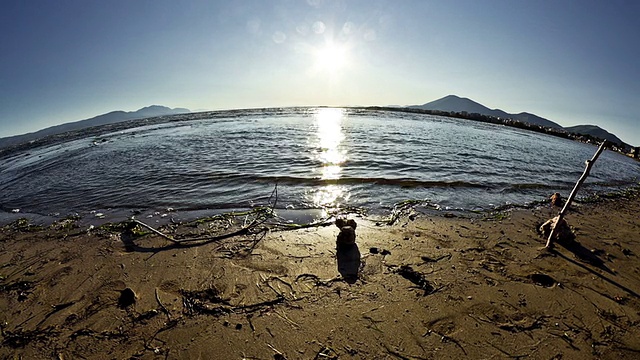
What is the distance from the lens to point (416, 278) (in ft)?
16.5

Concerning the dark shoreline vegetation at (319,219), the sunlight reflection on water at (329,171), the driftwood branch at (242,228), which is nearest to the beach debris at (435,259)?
the dark shoreline vegetation at (319,219)

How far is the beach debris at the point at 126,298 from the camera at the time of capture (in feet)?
14.5

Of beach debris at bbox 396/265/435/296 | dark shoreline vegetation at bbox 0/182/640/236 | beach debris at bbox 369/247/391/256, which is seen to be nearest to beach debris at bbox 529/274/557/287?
beach debris at bbox 396/265/435/296

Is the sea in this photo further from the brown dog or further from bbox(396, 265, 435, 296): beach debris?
bbox(396, 265, 435, 296): beach debris

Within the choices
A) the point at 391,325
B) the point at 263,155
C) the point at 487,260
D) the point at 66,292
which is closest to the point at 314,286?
the point at 391,325

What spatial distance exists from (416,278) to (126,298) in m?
5.33

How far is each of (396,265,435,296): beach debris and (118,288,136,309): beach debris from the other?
194 inches

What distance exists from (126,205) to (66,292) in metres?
5.14

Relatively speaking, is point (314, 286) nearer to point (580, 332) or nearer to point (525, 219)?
point (580, 332)

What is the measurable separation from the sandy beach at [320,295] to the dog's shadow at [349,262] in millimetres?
32

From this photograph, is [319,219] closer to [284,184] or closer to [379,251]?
[379,251]

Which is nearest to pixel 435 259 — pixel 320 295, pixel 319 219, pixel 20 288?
pixel 320 295

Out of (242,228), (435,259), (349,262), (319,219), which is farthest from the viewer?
(319,219)

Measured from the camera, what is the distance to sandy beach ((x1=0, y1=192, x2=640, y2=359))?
3.71m
